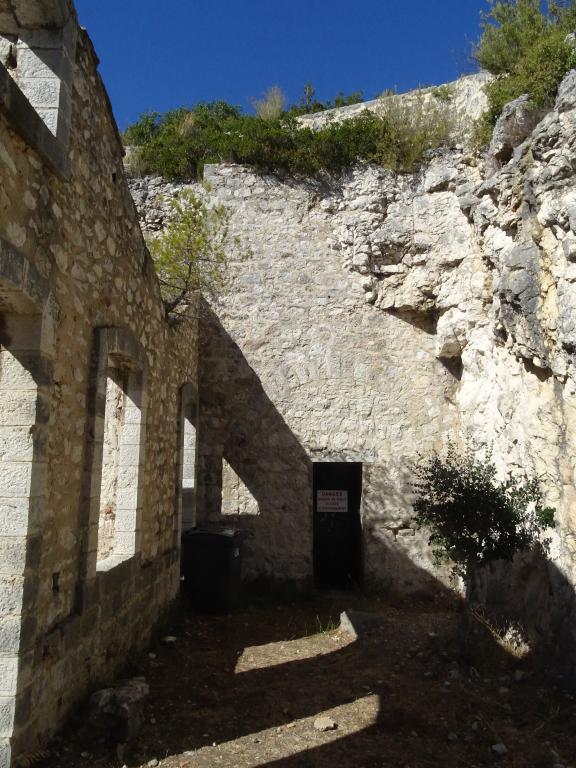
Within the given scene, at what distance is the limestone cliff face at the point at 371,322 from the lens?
7523 mm

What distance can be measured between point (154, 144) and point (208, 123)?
1063 millimetres

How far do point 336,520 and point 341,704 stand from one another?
4.92 m

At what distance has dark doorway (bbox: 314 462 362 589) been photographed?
9016 millimetres

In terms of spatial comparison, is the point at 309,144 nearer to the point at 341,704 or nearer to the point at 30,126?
the point at 30,126

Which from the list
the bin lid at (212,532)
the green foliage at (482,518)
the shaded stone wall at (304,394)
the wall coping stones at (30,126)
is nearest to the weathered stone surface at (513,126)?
the shaded stone wall at (304,394)

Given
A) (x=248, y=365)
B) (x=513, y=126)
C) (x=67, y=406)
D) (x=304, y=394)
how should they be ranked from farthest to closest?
(x=248, y=365) < (x=304, y=394) < (x=513, y=126) < (x=67, y=406)

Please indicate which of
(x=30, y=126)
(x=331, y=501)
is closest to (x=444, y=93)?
(x=331, y=501)

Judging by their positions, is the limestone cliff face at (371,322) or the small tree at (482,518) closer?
the small tree at (482,518)

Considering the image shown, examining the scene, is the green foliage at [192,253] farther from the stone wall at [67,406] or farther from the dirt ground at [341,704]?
the dirt ground at [341,704]

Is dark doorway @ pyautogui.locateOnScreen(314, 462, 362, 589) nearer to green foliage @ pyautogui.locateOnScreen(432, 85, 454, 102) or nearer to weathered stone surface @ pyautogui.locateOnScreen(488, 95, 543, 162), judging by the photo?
weathered stone surface @ pyautogui.locateOnScreen(488, 95, 543, 162)

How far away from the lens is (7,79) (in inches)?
111

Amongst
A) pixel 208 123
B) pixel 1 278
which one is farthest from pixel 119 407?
pixel 208 123

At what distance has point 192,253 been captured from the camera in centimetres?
706

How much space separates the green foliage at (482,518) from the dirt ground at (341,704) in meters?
0.75
